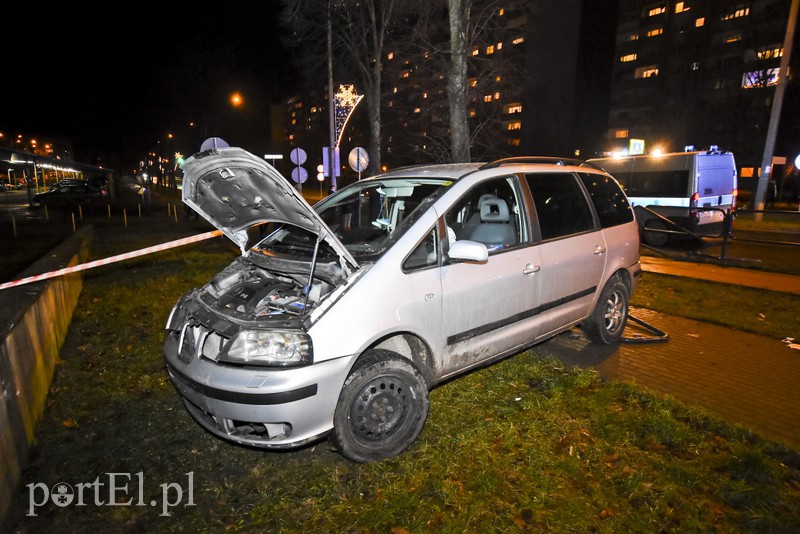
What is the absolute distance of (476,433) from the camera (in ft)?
11.4

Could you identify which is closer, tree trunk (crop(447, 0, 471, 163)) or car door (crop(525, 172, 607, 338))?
car door (crop(525, 172, 607, 338))

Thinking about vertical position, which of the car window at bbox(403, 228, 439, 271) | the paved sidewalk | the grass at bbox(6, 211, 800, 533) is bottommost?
the grass at bbox(6, 211, 800, 533)

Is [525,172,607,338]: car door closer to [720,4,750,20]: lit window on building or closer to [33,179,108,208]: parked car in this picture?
[33,179,108,208]: parked car

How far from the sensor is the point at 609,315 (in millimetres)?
5094

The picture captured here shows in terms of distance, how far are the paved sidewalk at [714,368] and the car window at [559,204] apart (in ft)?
4.83

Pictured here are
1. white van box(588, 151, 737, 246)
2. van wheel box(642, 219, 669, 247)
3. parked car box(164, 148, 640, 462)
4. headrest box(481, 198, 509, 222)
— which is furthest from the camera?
van wheel box(642, 219, 669, 247)

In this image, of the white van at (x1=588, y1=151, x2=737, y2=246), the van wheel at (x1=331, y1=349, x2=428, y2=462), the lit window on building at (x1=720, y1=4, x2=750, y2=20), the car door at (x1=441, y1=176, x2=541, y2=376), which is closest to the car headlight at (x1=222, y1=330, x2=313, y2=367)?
the van wheel at (x1=331, y1=349, x2=428, y2=462)

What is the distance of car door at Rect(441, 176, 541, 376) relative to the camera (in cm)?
342

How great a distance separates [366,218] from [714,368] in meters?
3.88

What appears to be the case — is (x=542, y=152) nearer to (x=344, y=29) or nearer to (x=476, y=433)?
(x=344, y=29)

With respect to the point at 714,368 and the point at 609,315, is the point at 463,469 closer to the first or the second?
the point at 609,315

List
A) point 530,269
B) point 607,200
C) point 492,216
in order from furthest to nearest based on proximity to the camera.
A: point 607,200 → point 492,216 → point 530,269

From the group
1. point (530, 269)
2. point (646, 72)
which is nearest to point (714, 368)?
point (530, 269)
